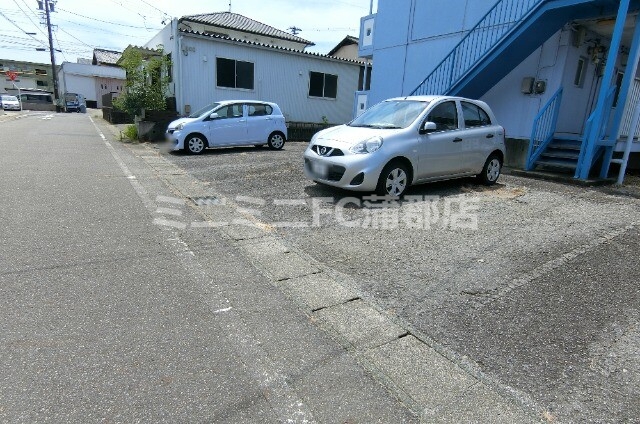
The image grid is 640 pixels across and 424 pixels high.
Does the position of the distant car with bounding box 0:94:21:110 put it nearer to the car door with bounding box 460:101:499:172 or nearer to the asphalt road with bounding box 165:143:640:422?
the asphalt road with bounding box 165:143:640:422

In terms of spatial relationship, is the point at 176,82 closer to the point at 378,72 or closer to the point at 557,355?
the point at 378,72

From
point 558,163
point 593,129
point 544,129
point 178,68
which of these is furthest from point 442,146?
point 178,68

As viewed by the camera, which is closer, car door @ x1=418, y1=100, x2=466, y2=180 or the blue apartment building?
car door @ x1=418, y1=100, x2=466, y2=180

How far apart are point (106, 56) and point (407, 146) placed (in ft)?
178

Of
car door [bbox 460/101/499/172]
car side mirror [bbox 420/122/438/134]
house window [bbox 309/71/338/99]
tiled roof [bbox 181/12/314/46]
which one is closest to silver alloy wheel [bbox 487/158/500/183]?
car door [bbox 460/101/499/172]

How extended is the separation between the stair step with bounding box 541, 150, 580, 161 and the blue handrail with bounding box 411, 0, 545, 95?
8.99 feet

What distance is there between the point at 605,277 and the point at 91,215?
5.90 meters

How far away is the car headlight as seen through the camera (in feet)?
18.8

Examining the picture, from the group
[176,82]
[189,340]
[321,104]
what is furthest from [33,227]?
[321,104]

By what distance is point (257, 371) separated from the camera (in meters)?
2.32

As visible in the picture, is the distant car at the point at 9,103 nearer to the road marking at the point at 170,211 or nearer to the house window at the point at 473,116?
the road marking at the point at 170,211

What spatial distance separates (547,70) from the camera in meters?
9.16

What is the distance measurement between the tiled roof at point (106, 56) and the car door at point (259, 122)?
4314 cm

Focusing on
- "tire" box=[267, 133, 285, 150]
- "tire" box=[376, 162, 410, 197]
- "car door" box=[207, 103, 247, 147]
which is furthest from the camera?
"tire" box=[267, 133, 285, 150]
